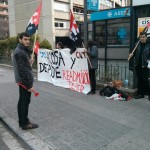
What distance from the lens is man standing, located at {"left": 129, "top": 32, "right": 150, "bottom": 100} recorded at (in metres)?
7.50

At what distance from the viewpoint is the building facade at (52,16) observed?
45.6m

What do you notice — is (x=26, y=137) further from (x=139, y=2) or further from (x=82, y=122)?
(x=139, y=2)

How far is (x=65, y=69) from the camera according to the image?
9.79 metres

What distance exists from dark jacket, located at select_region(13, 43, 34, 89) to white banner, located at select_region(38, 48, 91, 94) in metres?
3.64

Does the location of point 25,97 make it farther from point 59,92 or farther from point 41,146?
point 59,92

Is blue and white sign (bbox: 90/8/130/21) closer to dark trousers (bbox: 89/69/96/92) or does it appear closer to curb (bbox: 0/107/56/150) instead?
dark trousers (bbox: 89/69/96/92)

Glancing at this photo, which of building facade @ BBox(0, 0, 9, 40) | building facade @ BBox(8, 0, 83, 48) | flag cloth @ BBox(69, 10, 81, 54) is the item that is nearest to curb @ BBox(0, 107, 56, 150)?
flag cloth @ BBox(69, 10, 81, 54)

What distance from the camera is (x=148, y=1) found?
7770 mm

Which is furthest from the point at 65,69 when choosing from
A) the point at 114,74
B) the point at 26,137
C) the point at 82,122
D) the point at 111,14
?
the point at 26,137

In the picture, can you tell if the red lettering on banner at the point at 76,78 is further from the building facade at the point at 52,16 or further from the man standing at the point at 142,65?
the building facade at the point at 52,16

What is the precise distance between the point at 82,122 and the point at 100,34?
692cm

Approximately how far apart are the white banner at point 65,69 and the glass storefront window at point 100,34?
2.57 m

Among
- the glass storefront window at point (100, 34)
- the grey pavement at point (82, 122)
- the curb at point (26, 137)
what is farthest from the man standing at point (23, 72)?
the glass storefront window at point (100, 34)

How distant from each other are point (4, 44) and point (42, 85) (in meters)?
18.8
